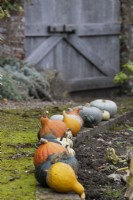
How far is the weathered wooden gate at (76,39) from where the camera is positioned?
435 inches

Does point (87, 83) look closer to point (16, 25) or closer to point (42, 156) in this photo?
point (16, 25)

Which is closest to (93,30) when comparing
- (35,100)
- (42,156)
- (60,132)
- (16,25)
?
(16,25)

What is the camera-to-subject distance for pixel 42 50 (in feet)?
36.4

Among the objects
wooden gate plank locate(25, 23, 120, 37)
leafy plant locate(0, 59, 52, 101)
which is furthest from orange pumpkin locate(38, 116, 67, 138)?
wooden gate plank locate(25, 23, 120, 37)

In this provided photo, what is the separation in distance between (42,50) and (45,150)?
277 inches

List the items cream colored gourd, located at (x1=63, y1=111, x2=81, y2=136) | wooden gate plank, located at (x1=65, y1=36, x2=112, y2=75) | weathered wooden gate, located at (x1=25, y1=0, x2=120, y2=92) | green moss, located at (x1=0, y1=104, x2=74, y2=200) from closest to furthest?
green moss, located at (x1=0, y1=104, x2=74, y2=200) → cream colored gourd, located at (x1=63, y1=111, x2=81, y2=136) → weathered wooden gate, located at (x1=25, y1=0, x2=120, y2=92) → wooden gate plank, located at (x1=65, y1=36, x2=112, y2=75)

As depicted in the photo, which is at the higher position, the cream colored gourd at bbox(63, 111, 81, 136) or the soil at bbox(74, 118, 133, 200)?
the cream colored gourd at bbox(63, 111, 81, 136)

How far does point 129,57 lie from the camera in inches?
498

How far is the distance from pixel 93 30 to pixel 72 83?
1219mm

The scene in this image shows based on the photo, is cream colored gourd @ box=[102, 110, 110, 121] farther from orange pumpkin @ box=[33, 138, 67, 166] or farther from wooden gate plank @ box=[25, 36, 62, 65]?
wooden gate plank @ box=[25, 36, 62, 65]

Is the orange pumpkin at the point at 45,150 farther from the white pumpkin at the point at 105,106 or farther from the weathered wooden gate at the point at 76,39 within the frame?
the weathered wooden gate at the point at 76,39

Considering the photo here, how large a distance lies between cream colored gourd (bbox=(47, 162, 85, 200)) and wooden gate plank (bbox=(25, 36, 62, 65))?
685 cm

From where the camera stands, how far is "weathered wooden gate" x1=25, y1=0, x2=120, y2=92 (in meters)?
11.0

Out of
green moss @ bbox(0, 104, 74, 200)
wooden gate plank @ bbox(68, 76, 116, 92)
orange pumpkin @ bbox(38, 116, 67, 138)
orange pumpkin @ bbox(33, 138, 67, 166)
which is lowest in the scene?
wooden gate plank @ bbox(68, 76, 116, 92)
